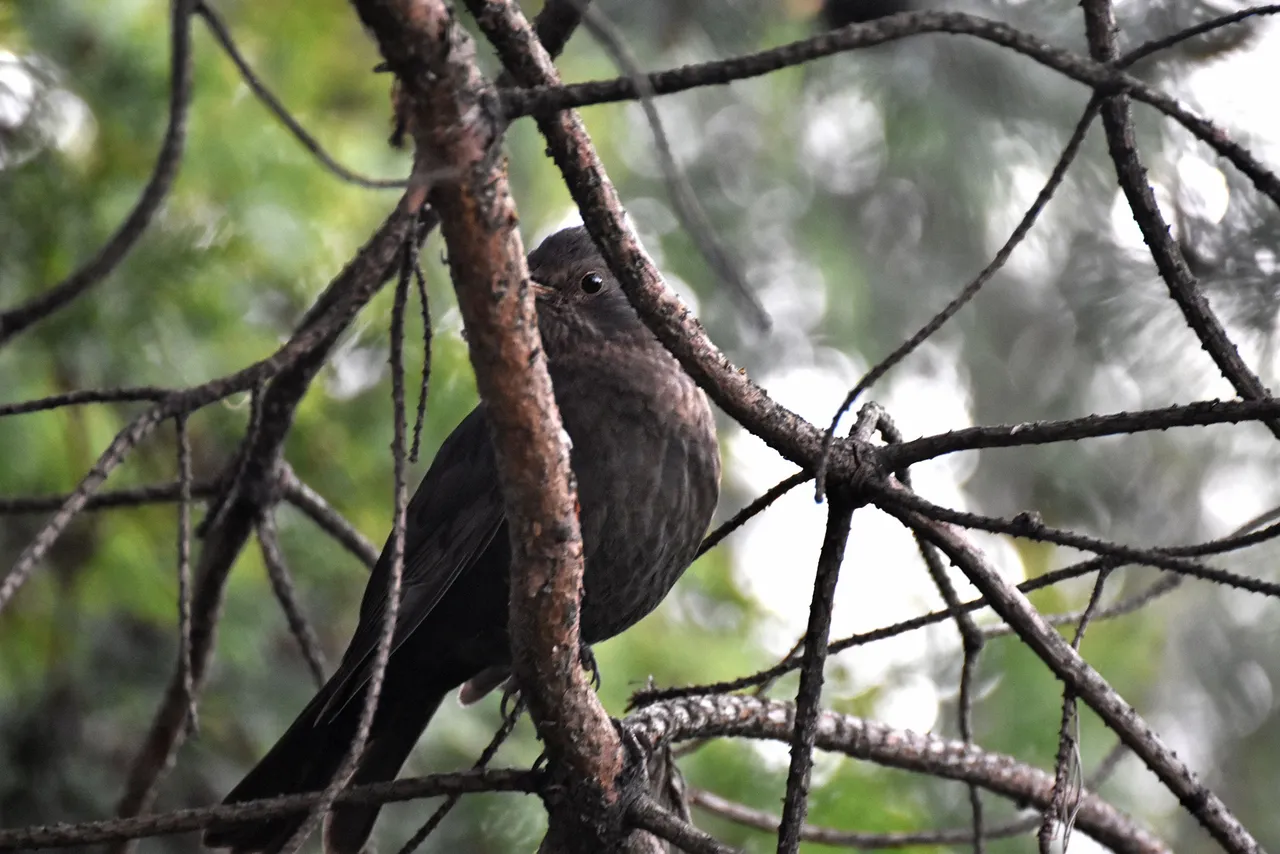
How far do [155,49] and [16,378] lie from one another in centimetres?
110

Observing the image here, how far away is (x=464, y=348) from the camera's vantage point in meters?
4.21

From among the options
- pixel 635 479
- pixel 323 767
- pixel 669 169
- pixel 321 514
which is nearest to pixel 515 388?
pixel 669 169

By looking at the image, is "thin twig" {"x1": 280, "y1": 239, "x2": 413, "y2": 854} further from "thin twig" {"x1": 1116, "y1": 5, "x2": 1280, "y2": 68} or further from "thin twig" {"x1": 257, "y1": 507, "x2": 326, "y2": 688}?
"thin twig" {"x1": 257, "y1": 507, "x2": 326, "y2": 688}

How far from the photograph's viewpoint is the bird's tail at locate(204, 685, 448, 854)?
280cm

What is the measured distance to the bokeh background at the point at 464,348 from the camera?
3.59 meters

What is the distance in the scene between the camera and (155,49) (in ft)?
13.3

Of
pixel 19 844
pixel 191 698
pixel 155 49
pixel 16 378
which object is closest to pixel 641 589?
pixel 191 698

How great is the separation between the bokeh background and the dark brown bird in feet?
2.31

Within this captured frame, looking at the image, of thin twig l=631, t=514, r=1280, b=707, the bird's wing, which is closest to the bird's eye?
the bird's wing

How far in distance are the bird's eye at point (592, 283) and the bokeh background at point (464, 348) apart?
69cm

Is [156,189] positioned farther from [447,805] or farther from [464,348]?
[464,348]

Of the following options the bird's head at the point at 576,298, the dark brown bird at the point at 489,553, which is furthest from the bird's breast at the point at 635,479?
the bird's head at the point at 576,298

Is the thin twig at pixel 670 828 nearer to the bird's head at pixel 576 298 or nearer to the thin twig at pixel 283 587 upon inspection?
the thin twig at pixel 283 587

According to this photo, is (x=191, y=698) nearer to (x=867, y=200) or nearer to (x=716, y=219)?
(x=716, y=219)
